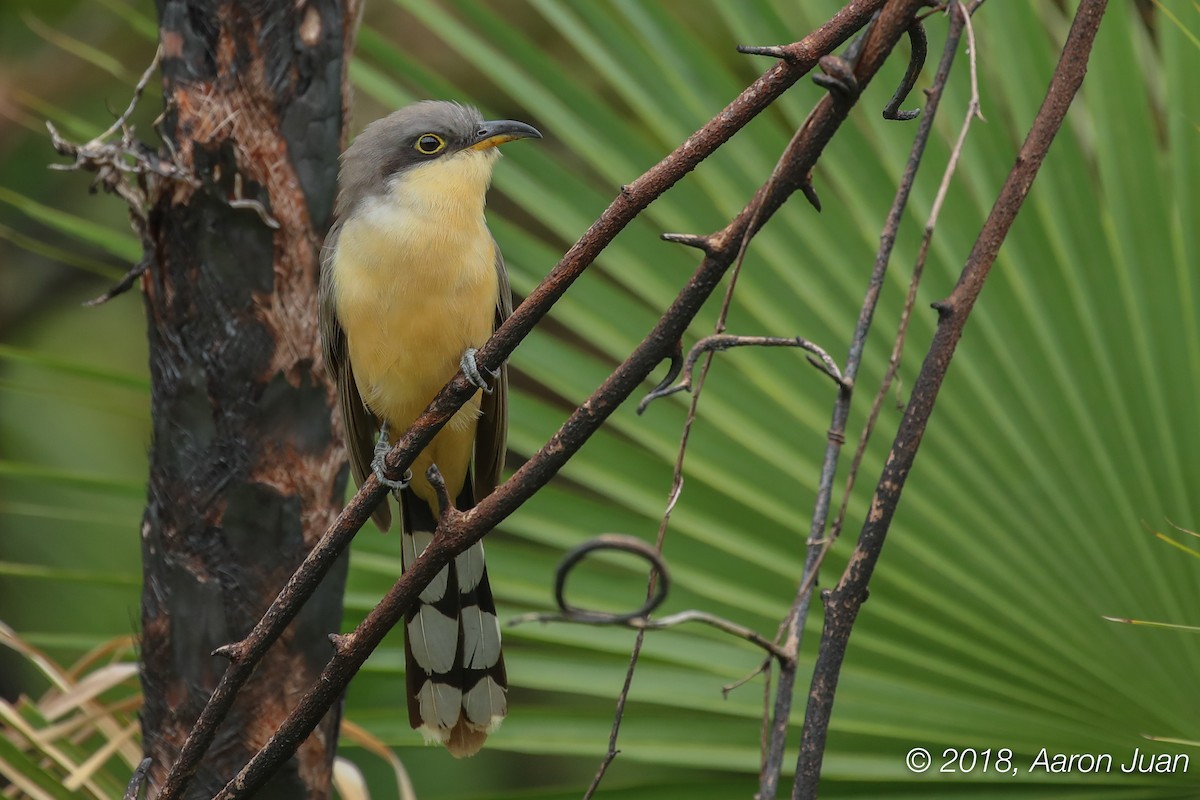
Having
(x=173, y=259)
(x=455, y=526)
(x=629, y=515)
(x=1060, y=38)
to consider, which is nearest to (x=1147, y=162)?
(x=1060, y=38)

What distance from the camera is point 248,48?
2.98 m

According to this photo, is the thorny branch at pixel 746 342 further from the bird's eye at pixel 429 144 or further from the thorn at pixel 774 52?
the bird's eye at pixel 429 144

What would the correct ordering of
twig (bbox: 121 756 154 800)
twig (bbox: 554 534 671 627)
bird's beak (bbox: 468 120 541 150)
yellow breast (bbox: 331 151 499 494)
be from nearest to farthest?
twig (bbox: 554 534 671 627), twig (bbox: 121 756 154 800), yellow breast (bbox: 331 151 499 494), bird's beak (bbox: 468 120 541 150)

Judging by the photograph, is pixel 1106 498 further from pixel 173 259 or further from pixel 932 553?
pixel 173 259

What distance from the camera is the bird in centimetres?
312

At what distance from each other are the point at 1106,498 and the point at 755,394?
0.95 meters

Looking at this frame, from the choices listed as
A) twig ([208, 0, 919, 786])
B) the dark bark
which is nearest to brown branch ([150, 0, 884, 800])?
twig ([208, 0, 919, 786])

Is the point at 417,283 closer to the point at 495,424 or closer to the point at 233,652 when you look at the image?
the point at 495,424

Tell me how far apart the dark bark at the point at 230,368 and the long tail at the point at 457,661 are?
23 cm

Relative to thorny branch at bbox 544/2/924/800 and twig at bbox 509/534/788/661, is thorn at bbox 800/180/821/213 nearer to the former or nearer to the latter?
thorny branch at bbox 544/2/924/800

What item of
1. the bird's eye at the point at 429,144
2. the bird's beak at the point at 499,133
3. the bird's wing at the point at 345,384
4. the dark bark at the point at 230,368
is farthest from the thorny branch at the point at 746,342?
the bird's eye at the point at 429,144

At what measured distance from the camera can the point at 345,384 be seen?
360cm

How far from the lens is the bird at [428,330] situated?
3.12 m

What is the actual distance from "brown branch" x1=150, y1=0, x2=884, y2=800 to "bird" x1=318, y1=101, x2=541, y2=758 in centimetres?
74
